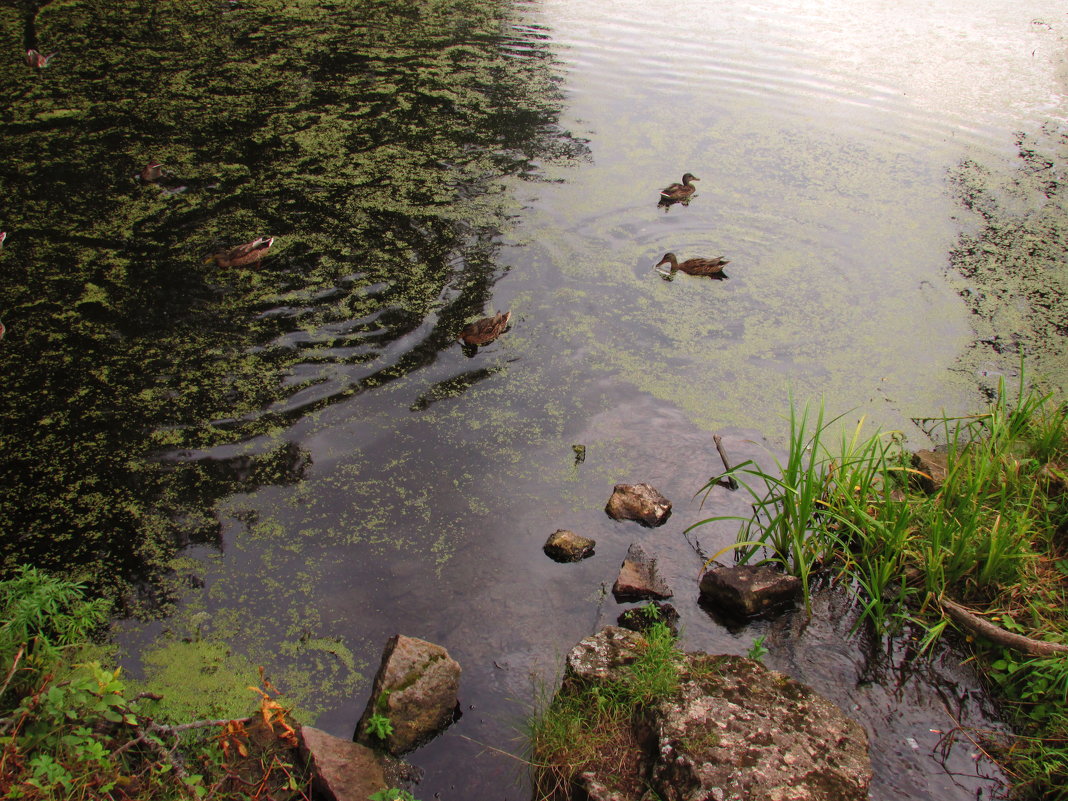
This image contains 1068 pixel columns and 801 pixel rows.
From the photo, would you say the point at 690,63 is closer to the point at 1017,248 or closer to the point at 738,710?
the point at 1017,248

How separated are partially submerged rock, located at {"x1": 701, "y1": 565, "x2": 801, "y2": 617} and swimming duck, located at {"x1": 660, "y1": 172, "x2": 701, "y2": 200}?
3.51 m

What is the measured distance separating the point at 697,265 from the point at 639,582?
2679mm

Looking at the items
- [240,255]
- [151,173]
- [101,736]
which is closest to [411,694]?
[101,736]

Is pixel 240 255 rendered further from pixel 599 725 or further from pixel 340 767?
pixel 599 725

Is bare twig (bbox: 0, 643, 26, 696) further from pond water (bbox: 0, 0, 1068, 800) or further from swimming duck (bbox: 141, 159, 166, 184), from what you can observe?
swimming duck (bbox: 141, 159, 166, 184)

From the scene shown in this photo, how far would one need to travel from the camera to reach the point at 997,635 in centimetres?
254

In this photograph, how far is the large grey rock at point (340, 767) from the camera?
205cm

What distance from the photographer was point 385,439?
350 centimetres

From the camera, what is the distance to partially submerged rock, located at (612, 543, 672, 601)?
2822 millimetres

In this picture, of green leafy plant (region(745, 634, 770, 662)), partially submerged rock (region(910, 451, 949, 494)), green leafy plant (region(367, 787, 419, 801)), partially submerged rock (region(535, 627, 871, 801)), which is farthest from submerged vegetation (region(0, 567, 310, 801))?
partially submerged rock (region(910, 451, 949, 494))

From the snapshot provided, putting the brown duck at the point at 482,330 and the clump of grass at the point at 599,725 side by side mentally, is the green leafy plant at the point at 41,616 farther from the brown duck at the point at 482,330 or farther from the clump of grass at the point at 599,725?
the brown duck at the point at 482,330

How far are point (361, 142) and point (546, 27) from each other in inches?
165

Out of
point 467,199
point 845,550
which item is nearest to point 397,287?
point 467,199

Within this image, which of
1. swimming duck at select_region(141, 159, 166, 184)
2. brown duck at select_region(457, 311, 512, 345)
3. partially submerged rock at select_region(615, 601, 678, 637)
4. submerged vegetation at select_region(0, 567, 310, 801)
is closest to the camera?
submerged vegetation at select_region(0, 567, 310, 801)
